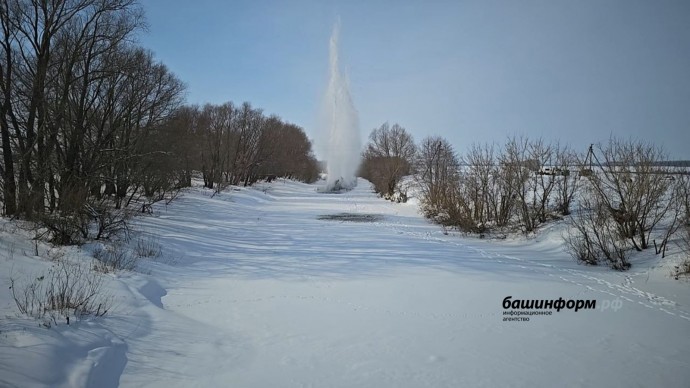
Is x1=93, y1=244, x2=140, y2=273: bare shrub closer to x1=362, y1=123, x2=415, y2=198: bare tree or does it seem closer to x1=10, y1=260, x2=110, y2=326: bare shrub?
x1=10, y1=260, x2=110, y2=326: bare shrub

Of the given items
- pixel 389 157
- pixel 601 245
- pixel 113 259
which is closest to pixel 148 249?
pixel 113 259

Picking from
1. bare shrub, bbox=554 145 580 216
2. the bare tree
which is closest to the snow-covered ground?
bare shrub, bbox=554 145 580 216

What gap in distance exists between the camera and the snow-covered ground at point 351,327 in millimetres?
4148

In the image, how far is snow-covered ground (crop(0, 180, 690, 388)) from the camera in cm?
415

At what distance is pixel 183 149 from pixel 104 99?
34.7ft

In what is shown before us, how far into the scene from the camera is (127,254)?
384 inches

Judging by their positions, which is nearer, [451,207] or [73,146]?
[73,146]

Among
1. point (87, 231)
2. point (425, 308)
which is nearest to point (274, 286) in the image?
point (425, 308)

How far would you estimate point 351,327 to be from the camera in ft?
18.8

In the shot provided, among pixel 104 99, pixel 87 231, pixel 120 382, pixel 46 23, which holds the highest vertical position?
pixel 46 23

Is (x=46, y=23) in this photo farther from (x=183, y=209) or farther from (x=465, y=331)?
(x=465, y=331)

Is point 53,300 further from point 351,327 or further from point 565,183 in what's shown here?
point 565,183

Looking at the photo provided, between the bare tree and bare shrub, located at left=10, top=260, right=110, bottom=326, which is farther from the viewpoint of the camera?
the bare tree

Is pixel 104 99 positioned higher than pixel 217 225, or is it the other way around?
pixel 104 99
